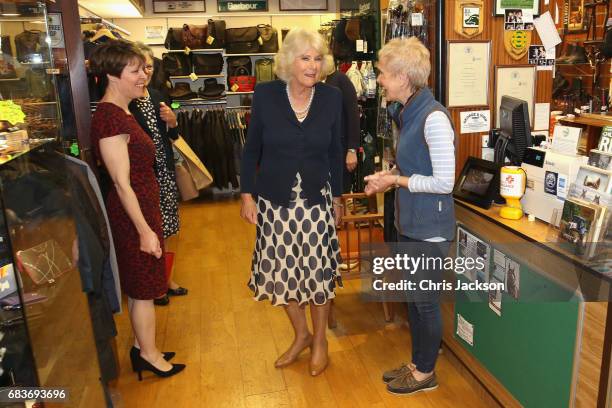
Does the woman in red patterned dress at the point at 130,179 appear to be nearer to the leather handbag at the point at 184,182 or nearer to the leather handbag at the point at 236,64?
the leather handbag at the point at 184,182

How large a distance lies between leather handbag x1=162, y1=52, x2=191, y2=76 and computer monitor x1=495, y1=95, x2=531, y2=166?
16.0 feet

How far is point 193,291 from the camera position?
3773mm

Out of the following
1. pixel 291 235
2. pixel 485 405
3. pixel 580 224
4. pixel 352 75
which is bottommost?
pixel 485 405

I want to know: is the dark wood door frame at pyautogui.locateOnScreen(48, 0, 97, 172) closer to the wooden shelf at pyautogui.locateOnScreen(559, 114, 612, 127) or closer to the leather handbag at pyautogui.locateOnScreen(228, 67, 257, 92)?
the leather handbag at pyautogui.locateOnScreen(228, 67, 257, 92)

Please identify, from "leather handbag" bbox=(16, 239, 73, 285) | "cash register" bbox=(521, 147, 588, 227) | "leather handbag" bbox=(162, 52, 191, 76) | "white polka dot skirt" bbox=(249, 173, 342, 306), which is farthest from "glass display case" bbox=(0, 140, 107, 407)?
"leather handbag" bbox=(162, 52, 191, 76)

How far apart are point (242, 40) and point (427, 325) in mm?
5252

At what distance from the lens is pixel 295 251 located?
247 cm

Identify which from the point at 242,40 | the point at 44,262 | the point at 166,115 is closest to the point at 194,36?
the point at 242,40

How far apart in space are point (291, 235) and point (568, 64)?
5635 mm

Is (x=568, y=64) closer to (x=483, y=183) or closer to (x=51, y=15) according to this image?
(x=483, y=183)

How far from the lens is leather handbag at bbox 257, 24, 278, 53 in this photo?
6773mm

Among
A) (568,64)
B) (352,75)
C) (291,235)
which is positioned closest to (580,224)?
(291,235)

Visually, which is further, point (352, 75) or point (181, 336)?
point (352, 75)

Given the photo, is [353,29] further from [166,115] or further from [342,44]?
[166,115]
